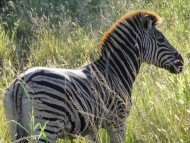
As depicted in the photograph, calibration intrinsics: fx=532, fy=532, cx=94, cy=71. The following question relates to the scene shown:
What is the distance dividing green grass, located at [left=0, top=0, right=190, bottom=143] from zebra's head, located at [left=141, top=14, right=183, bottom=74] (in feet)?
0.39

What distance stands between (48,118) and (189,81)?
4.55 feet

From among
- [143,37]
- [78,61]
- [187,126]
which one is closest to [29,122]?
[187,126]

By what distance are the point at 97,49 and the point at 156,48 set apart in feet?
7.63

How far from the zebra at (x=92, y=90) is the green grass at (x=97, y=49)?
189mm

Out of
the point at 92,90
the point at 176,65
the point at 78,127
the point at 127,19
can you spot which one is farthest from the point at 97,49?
the point at 78,127

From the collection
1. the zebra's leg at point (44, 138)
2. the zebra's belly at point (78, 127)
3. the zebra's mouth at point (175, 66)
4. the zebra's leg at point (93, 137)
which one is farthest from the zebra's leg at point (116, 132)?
the zebra's mouth at point (175, 66)

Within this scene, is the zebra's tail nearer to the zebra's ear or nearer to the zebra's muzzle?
the zebra's ear

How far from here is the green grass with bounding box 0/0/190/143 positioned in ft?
14.9

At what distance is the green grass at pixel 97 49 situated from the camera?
178 inches

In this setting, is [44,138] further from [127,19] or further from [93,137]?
[127,19]

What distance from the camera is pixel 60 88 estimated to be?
4.42 m

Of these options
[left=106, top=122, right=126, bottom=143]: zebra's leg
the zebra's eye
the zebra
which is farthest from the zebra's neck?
[left=106, top=122, right=126, bottom=143]: zebra's leg

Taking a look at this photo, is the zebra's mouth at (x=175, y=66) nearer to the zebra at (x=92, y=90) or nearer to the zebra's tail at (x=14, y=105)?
the zebra at (x=92, y=90)

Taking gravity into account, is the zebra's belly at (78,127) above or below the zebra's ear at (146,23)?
below
